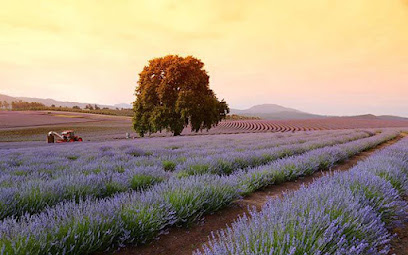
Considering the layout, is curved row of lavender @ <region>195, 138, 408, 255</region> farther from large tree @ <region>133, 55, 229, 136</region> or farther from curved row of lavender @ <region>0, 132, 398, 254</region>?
large tree @ <region>133, 55, 229, 136</region>

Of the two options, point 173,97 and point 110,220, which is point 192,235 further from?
point 173,97

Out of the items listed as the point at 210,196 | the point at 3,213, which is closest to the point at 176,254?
the point at 210,196

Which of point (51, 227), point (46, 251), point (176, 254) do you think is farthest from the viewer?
point (176, 254)

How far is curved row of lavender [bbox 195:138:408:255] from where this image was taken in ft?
5.11

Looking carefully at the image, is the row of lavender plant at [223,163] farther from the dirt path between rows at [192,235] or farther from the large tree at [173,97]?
the large tree at [173,97]

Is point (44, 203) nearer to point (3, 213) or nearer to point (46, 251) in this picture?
point (3, 213)

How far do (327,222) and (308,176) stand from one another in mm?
3813

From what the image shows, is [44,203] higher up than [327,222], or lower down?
lower down

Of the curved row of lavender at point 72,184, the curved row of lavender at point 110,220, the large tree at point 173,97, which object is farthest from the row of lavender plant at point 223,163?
the large tree at point 173,97

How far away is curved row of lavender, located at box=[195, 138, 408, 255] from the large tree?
15.9 metres

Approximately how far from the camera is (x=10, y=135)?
1086 inches

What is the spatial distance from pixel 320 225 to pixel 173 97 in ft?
60.5

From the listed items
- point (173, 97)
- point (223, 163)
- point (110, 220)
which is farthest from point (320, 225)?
point (173, 97)

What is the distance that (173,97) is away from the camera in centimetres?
1961
